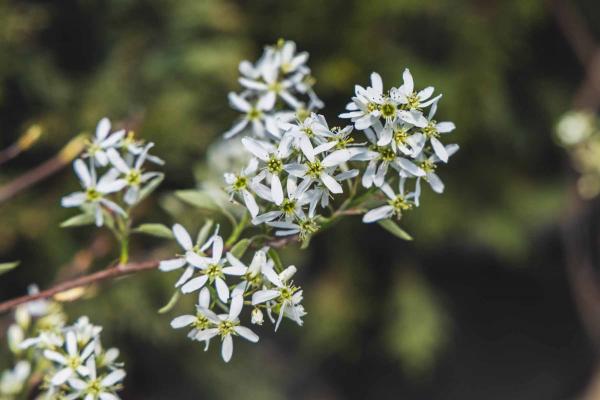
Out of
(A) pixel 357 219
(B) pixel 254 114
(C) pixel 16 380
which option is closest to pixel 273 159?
(B) pixel 254 114

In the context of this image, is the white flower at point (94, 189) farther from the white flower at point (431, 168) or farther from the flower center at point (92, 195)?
the white flower at point (431, 168)

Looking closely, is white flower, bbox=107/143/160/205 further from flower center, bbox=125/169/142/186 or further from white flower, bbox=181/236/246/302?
white flower, bbox=181/236/246/302

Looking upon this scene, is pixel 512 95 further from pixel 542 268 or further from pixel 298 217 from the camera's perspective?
pixel 298 217

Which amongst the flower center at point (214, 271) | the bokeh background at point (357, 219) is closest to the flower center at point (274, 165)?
the flower center at point (214, 271)

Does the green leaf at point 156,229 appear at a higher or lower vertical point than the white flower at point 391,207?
lower

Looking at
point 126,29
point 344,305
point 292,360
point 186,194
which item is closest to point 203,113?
point 126,29

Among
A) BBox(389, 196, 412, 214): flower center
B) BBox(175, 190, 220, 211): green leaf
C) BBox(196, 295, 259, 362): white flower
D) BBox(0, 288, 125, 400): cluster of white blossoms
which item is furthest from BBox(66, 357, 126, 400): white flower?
BBox(389, 196, 412, 214): flower center

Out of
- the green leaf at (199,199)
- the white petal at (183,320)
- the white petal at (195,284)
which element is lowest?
the white petal at (183,320)
